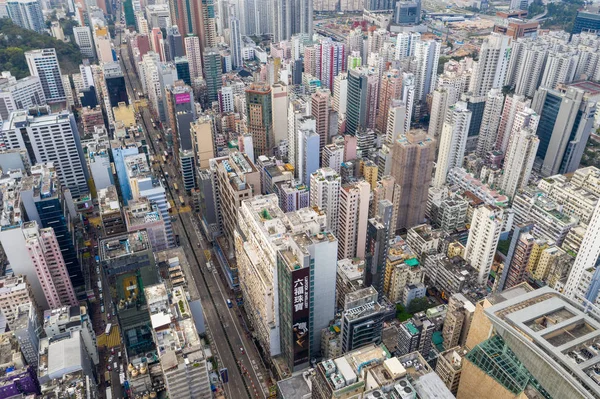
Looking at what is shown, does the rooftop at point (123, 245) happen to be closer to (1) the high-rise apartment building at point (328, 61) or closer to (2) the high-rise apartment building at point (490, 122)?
(2) the high-rise apartment building at point (490, 122)

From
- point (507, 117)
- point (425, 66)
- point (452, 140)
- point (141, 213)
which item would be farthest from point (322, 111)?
point (425, 66)

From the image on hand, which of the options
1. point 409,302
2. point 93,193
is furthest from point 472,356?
point 93,193

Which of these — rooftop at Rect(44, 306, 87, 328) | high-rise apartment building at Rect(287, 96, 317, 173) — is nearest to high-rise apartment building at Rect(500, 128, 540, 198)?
high-rise apartment building at Rect(287, 96, 317, 173)

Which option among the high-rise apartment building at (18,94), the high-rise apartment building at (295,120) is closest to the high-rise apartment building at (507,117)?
the high-rise apartment building at (295,120)

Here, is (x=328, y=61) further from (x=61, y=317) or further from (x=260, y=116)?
(x=61, y=317)

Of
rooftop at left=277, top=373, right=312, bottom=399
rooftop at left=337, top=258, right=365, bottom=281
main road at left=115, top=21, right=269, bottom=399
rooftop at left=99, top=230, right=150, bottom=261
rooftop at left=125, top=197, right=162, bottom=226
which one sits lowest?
main road at left=115, top=21, right=269, bottom=399

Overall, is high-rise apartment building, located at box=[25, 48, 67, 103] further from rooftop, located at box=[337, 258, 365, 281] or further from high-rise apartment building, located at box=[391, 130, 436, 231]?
rooftop, located at box=[337, 258, 365, 281]
